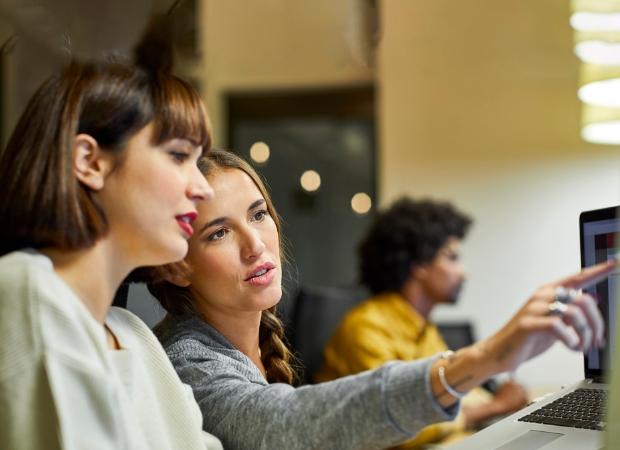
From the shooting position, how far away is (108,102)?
0.81 m

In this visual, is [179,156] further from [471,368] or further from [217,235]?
[471,368]

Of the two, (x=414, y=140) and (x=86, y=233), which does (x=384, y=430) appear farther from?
(x=414, y=140)

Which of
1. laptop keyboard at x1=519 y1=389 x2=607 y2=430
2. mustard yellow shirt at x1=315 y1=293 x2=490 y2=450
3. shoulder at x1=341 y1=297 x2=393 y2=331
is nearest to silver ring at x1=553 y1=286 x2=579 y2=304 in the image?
laptop keyboard at x1=519 y1=389 x2=607 y2=430

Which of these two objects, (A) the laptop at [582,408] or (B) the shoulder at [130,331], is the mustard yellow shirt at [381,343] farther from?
(B) the shoulder at [130,331]

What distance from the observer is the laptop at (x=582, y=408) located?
3.15 feet

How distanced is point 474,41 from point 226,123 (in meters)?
1.49

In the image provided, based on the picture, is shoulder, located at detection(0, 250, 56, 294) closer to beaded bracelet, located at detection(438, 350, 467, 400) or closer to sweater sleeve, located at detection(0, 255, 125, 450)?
sweater sleeve, located at detection(0, 255, 125, 450)

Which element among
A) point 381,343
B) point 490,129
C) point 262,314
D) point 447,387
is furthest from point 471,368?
point 490,129

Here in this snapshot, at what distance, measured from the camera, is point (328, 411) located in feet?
2.52

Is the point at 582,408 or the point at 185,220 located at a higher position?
the point at 185,220

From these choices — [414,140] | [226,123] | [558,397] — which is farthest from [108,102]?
[226,123]

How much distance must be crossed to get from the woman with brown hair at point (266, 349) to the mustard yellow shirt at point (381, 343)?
3.49 feet

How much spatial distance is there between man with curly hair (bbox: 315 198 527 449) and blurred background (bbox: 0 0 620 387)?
0.65 metres

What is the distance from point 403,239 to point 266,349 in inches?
63.4
